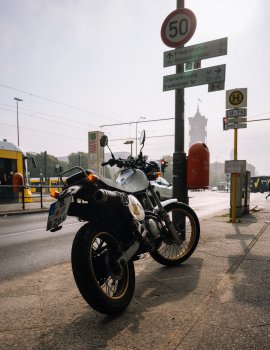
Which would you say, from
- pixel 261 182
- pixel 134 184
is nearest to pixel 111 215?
pixel 134 184

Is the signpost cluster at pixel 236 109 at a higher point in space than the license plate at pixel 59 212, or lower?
higher

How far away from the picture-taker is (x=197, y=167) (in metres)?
4.95

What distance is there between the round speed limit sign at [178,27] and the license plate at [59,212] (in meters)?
3.91

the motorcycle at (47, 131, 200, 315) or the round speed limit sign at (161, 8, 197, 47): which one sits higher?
the round speed limit sign at (161, 8, 197, 47)

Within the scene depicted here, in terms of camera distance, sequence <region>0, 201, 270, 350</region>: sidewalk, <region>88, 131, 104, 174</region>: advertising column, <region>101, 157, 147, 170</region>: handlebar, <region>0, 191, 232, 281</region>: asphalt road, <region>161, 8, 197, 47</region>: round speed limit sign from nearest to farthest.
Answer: <region>0, 201, 270, 350</region>: sidewalk, <region>101, 157, 147, 170</region>: handlebar, <region>0, 191, 232, 281</region>: asphalt road, <region>161, 8, 197, 47</region>: round speed limit sign, <region>88, 131, 104, 174</region>: advertising column

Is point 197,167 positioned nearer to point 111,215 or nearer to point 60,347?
point 111,215

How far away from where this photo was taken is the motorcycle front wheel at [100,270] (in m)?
2.28

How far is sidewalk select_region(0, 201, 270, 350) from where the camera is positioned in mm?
2057

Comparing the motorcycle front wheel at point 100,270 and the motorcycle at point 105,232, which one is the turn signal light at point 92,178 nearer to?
the motorcycle at point 105,232

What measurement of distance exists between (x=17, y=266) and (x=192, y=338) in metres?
3.13

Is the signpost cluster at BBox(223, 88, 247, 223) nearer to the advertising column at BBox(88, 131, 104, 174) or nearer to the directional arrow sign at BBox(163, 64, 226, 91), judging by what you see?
the directional arrow sign at BBox(163, 64, 226, 91)

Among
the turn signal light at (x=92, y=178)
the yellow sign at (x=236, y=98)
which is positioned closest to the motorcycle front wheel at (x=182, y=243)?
the turn signal light at (x=92, y=178)

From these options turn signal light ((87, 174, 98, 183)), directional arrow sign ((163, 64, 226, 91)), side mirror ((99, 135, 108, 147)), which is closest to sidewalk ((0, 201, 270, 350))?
turn signal light ((87, 174, 98, 183))

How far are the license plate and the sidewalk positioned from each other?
784mm
